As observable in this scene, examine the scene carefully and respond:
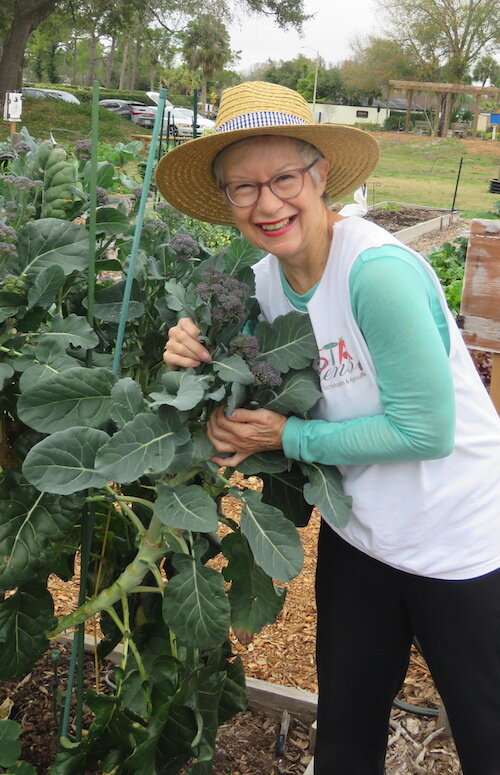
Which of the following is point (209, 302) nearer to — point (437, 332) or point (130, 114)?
point (437, 332)

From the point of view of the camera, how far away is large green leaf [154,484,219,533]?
135 centimetres

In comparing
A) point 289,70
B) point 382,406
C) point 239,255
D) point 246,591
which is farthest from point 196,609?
point 289,70

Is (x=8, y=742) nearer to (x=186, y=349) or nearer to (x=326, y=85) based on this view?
(x=186, y=349)

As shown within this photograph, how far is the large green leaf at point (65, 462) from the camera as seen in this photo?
1.39m

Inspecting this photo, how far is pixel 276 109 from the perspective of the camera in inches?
58.7

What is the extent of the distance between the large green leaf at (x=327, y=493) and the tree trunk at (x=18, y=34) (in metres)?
26.6

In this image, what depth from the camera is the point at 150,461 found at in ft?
4.38

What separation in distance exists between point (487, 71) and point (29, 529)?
197ft

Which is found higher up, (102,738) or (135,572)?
(135,572)

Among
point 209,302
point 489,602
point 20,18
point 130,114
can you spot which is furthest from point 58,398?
point 130,114

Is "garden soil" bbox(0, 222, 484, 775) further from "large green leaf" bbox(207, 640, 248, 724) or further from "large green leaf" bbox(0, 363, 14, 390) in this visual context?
"large green leaf" bbox(0, 363, 14, 390)

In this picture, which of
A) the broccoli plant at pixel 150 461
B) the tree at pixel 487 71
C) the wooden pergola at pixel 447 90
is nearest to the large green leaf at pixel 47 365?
the broccoli plant at pixel 150 461

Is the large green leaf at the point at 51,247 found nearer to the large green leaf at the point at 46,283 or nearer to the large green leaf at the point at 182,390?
the large green leaf at the point at 46,283

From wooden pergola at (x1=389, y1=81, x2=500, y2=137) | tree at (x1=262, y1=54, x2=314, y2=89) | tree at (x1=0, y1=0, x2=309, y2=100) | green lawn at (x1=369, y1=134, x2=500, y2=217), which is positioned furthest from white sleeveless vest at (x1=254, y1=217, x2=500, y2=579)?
tree at (x1=262, y1=54, x2=314, y2=89)
